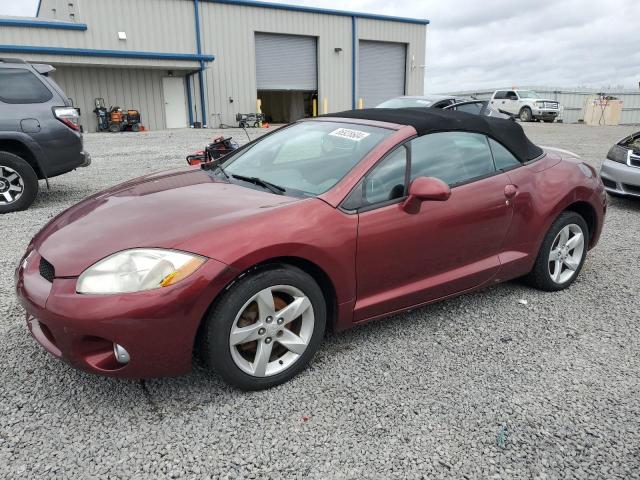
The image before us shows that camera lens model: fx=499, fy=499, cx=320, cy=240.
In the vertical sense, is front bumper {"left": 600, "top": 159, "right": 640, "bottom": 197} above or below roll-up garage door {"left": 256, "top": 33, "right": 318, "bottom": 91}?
below

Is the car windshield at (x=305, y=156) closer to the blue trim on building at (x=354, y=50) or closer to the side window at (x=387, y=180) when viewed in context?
the side window at (x=387, y=180)

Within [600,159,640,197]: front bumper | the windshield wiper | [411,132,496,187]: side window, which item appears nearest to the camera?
the windshield wiper

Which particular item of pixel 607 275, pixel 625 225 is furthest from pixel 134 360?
pixel 625 225

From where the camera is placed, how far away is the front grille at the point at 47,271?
2.32m

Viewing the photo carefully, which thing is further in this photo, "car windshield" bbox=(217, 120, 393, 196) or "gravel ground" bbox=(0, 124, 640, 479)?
"car windshield" bbox=(217, 120, 393, 196)

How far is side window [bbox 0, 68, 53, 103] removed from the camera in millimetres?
6223

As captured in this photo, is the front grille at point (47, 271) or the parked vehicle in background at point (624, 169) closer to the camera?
the front grille at point (47, 271)

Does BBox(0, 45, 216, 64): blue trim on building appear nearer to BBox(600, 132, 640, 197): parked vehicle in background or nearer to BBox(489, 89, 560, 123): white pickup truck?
BBox(489, 89, 560, 123): white pickup truck

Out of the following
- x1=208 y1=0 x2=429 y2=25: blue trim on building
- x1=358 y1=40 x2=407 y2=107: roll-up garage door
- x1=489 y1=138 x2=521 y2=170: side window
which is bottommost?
x1=489 y1=138 x2=521 y2=170: side window

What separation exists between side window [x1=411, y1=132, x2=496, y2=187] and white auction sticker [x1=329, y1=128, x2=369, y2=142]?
320 mm

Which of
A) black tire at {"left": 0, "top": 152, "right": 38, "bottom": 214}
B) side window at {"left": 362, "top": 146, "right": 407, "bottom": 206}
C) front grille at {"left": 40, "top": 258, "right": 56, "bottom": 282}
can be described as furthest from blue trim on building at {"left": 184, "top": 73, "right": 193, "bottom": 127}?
front grille at {"left": 40, "top": 258, "right": 56, "bottom": 282}

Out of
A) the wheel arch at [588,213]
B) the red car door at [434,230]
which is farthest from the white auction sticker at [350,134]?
the wheel arch at [588,213]

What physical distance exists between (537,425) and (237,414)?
4.59 ft

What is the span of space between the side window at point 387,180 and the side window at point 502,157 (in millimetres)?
837
